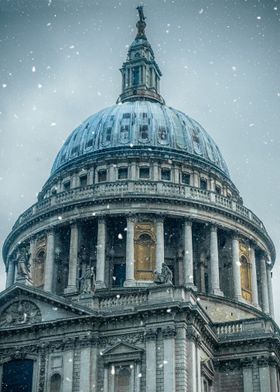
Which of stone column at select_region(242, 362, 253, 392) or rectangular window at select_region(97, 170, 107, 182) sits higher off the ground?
rectangular window at select_region(97, 170, 107, 182)

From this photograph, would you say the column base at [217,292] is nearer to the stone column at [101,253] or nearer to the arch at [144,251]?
the arch at [144,251]

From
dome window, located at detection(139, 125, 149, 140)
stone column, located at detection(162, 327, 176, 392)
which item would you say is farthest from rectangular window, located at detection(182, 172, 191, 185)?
stone column, located at detection(162, 327, 176, 392)

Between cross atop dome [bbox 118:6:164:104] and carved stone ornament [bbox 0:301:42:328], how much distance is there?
32271 mm

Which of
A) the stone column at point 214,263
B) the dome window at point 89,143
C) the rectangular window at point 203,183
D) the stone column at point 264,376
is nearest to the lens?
the stone column at point 264,376

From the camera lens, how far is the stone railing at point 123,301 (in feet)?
140

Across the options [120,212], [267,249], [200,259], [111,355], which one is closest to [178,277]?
[200,259]

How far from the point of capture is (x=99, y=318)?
41812 mm

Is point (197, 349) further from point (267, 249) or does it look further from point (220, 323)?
point (267, 249)

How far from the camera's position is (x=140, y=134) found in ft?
215

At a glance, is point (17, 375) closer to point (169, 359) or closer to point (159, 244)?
point (169, 359)

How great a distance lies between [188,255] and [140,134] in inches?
562

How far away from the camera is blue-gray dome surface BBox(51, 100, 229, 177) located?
65062 mm

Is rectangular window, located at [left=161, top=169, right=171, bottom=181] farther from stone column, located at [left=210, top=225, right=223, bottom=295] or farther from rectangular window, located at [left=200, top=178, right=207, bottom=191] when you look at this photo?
stone column, located at [left=210, top=225, right=223, bottom=295]

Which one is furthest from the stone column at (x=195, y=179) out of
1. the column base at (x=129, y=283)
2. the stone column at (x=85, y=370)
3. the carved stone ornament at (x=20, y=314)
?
the stone column at (x=85, y=370)
